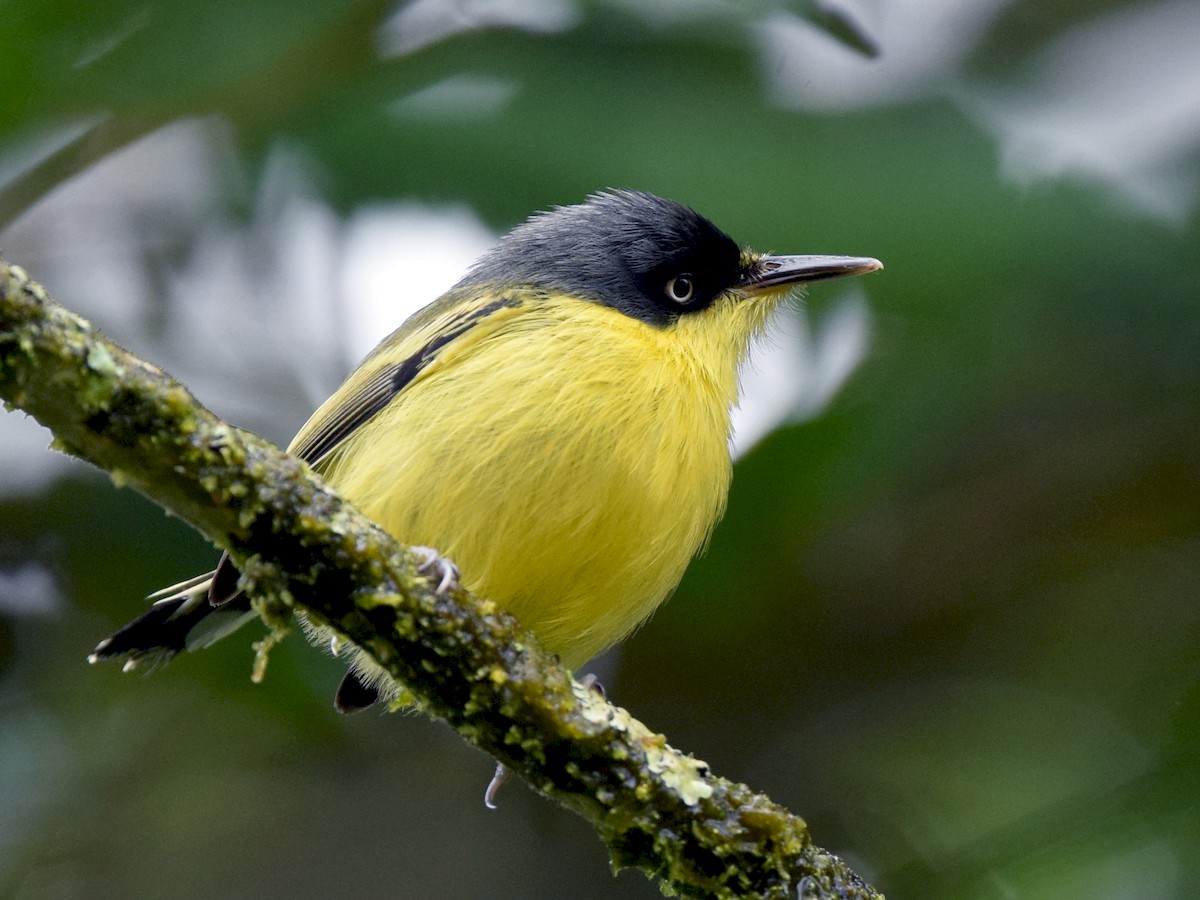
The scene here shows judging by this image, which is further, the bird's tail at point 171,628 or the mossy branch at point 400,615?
the bird's tail at point 171,628

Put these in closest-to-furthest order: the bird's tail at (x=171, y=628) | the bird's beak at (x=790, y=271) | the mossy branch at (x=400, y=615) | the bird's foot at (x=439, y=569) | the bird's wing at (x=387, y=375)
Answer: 1. the mossy branch at (x=400, y=615)
2. the bird's foot at (x=439, y=569)
3. the bird's tail at (x=171, y=628)
4. the bird's wing at (x=387, y=375)
5. the bird's beak at (x=790, y=271)

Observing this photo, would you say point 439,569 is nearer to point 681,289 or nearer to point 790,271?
point 681,289

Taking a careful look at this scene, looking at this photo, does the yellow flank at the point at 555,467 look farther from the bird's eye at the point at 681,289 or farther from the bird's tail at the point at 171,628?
the bird's tail at the point at 171,628

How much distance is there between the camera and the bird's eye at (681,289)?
14.6ft

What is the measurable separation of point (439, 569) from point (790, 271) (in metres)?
2.06

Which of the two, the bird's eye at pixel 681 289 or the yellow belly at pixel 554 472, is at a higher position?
the bird's eye at pixel 681 289

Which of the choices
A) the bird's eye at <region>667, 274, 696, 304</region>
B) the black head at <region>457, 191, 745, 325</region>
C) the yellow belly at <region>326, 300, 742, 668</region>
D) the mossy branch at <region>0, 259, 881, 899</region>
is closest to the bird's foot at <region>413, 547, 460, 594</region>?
the mossy branch at <region>0, 259, 881, 899</region>

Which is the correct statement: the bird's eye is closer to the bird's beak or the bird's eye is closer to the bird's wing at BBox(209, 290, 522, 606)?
the bird's beak

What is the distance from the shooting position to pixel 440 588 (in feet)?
9.18

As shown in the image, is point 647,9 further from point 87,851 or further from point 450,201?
point 87,851

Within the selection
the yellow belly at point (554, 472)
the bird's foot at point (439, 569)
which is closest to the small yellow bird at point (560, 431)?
the yellow belly at point (554, 472)

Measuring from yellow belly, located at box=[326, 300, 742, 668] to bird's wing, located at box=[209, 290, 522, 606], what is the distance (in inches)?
4.3

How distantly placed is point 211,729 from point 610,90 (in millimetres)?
3122

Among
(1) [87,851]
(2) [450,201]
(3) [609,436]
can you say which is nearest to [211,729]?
(1) [87,851]
